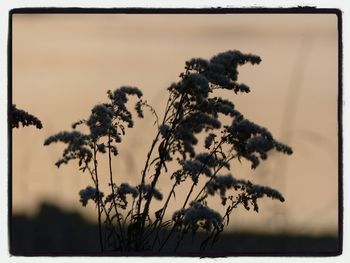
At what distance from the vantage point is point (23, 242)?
3008 cm

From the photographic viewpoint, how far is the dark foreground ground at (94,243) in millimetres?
29969

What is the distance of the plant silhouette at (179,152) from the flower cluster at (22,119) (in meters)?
0.16

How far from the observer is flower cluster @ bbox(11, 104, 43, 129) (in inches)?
1182

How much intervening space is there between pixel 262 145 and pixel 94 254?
3.99 feet

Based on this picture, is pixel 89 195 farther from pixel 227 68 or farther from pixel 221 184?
pixel 227 68

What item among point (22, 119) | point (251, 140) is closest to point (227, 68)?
point (251, 140)

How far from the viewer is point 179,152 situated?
30094 mm

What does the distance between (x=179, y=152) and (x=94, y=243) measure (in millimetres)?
761

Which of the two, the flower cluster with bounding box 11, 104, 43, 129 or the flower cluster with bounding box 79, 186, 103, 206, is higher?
the flower cluster with bounding box 11, 104, 43, 129

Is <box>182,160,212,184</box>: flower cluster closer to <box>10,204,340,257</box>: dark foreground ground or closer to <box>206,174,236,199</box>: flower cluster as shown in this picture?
<box>206,174,236,199</box>: flower cluster

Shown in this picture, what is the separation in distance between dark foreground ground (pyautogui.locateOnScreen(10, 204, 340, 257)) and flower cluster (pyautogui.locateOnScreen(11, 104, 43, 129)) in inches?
20.2

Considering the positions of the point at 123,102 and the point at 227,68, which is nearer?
the point at 227,68

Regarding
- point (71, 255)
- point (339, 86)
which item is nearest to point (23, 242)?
point (71, 255)

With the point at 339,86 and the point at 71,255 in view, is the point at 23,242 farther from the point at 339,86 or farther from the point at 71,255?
the point at 339,86
